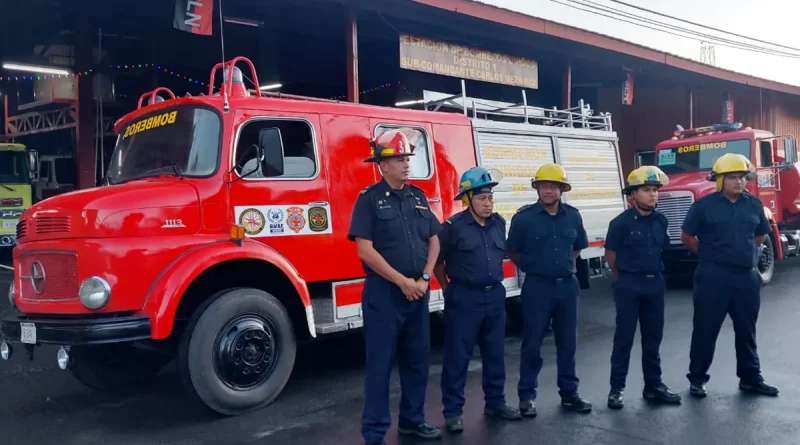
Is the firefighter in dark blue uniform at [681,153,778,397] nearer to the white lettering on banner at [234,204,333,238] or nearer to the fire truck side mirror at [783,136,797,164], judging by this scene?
the white lettering on banner at [234,204,333,238]

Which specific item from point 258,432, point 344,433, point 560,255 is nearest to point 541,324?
point 560,255

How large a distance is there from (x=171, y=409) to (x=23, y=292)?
57.1 inches

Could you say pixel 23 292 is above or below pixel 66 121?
below

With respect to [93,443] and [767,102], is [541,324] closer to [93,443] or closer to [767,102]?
[93,443]

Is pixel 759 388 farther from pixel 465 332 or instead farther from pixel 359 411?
A: pixel 359 411

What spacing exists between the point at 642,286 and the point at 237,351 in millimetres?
3069

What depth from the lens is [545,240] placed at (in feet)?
16.4

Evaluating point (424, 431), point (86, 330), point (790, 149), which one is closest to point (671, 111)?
point (790, 149)

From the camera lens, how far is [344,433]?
4730 millimetres

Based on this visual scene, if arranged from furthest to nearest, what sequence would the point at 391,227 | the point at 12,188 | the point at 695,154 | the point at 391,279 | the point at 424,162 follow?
1. the point at 12,188
2. the point at 695,154
3. the point at 424,162
4. the point at 391,227
5. the point at 391,279

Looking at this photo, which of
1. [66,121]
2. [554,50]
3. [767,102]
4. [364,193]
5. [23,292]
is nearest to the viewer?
[364,193]

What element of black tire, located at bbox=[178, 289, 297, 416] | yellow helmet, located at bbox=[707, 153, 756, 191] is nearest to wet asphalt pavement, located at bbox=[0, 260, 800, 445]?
black tire, located at bbox=[178, 289, 297, 416]

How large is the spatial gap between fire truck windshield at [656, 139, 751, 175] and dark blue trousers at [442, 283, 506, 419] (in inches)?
342

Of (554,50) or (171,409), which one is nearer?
(171,409)
